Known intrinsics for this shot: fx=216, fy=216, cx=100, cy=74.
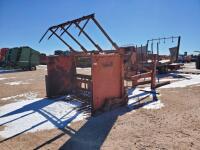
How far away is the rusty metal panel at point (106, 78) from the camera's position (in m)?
5.33

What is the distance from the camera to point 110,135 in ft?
13.0

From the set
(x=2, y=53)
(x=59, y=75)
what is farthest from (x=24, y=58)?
(x=59, y=75)

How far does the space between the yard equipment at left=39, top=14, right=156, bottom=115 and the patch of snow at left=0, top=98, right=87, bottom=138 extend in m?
0.58

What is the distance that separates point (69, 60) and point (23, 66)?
1702 centimetres

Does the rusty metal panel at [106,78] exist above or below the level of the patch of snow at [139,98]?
above

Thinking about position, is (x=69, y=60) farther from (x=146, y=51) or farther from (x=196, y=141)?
(x=146, y=51)

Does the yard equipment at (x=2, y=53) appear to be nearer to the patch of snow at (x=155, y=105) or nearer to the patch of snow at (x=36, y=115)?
the patch of snow at (x=36, y=115)

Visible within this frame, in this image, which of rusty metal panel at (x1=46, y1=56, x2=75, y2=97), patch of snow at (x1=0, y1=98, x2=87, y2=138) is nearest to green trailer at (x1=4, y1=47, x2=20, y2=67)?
rusty metal panel at (x1=46, y1=56, x2=75, y2=97)

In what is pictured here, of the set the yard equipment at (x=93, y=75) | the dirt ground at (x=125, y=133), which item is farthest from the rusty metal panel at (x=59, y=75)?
the dirt ground at (x=125, y=133)

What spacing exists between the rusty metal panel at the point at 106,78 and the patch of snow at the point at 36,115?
604 millimetres

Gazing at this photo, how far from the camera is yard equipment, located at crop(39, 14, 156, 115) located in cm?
538

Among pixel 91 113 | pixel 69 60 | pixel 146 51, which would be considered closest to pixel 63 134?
pixel 91 113

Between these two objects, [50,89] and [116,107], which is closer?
[116,107]

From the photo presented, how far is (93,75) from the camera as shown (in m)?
5.26
